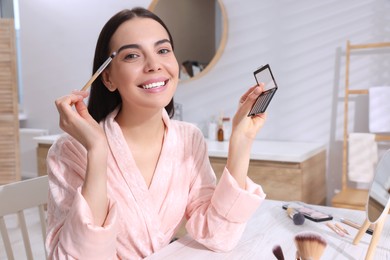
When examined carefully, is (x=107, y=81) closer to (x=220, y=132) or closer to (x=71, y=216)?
(x=71, y=216)

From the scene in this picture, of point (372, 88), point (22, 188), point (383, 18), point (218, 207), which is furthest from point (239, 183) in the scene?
point (383, 18)

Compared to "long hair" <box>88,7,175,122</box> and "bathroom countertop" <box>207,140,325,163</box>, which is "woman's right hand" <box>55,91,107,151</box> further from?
"bathroom countertop" <box>207,140,325,163</box>

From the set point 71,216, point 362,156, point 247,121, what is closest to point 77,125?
point 71,216

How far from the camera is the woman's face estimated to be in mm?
934

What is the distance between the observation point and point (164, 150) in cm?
105

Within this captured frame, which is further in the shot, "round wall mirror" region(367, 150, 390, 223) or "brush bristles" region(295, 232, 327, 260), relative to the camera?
"round wall mirror" region(367, 150, 390, 223)

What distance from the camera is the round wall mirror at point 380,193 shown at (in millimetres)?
802

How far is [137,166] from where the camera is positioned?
101 cm

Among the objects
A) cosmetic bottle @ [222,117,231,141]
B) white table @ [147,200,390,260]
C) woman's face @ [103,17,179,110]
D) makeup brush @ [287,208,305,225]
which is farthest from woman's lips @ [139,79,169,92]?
cosmetic bottle @ [222,117,231,141]

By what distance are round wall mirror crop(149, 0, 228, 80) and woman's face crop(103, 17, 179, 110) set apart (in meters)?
1.77

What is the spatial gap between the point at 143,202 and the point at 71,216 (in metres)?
0.22

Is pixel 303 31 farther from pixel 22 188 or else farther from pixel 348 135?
pixel 22 188

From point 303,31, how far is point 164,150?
66.9 inches

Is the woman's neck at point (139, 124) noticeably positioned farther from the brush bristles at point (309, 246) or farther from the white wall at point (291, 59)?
the white wall at point (291, 59)
